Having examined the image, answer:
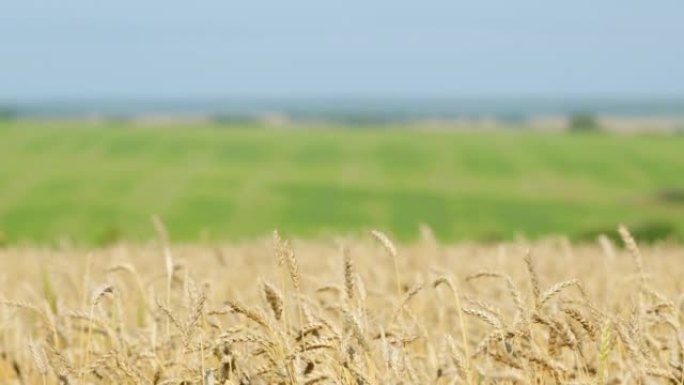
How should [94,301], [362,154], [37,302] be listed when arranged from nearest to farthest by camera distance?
[94,301], [37,302], [362,154]

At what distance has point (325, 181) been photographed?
104 meters

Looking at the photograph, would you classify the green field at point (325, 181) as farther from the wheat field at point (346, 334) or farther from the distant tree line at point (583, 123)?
the wheat field at point (346, 334)

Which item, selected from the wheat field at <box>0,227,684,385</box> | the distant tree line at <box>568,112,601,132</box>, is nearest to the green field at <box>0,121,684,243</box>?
the distant tree line at <box>568,112,601,132</box>

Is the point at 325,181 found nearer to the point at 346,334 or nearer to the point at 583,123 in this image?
the point at 583,123

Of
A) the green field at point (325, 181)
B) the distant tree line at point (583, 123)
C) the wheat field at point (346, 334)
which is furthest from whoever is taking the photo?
the distant tree line at point (583, 123)

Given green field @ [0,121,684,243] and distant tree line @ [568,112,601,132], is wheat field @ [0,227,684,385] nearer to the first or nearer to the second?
green field @ [0,121,684,243]

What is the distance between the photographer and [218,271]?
8141 mm

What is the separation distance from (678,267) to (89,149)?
391ft

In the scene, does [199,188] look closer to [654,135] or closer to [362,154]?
[362,154]

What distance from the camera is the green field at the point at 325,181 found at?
8231 cm

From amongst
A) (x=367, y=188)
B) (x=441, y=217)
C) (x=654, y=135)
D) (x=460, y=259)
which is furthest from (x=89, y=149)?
(x=460, y=259)

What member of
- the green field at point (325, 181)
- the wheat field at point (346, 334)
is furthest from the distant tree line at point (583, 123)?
the wheat field at point (346, 334)

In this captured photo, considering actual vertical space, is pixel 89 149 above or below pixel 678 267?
above

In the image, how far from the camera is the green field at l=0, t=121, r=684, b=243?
82.3 meters
